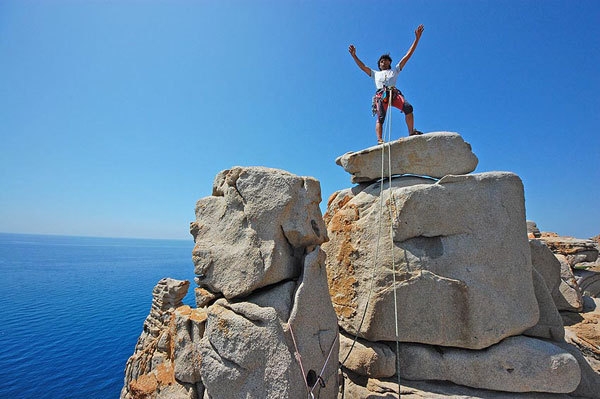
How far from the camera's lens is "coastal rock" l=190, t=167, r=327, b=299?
5184mm

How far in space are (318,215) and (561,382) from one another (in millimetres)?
6093

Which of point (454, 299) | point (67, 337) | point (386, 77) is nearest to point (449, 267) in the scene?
point (454, 299)

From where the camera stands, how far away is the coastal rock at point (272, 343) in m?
4.43

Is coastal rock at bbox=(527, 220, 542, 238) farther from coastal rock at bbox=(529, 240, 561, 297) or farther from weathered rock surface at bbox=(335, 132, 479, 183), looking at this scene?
weathered rock surface at bbox=(335, 132, 479, 183)

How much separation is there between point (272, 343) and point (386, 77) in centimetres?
780

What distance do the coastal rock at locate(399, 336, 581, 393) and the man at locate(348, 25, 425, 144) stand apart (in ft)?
19.2

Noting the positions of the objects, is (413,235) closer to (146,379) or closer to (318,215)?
(318,215)

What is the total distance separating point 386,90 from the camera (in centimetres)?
832

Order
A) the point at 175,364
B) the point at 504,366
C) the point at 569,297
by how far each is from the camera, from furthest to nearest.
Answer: the point at 569,297 → the point at 504,366 → the point at 175,364

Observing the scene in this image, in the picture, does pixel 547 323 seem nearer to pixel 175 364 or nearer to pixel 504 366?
pixel 504 366

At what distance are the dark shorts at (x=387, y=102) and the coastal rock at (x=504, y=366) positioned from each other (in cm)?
653

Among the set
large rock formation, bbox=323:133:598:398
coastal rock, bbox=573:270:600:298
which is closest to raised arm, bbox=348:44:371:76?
large rock formation, bbox=323:133:598:398

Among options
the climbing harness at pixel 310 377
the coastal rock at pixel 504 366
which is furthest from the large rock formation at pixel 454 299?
the climbing harness at pixel 310 377

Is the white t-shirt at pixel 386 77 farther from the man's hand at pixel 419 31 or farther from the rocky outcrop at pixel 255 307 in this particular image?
the rocky outcrop at pixel 255 307
